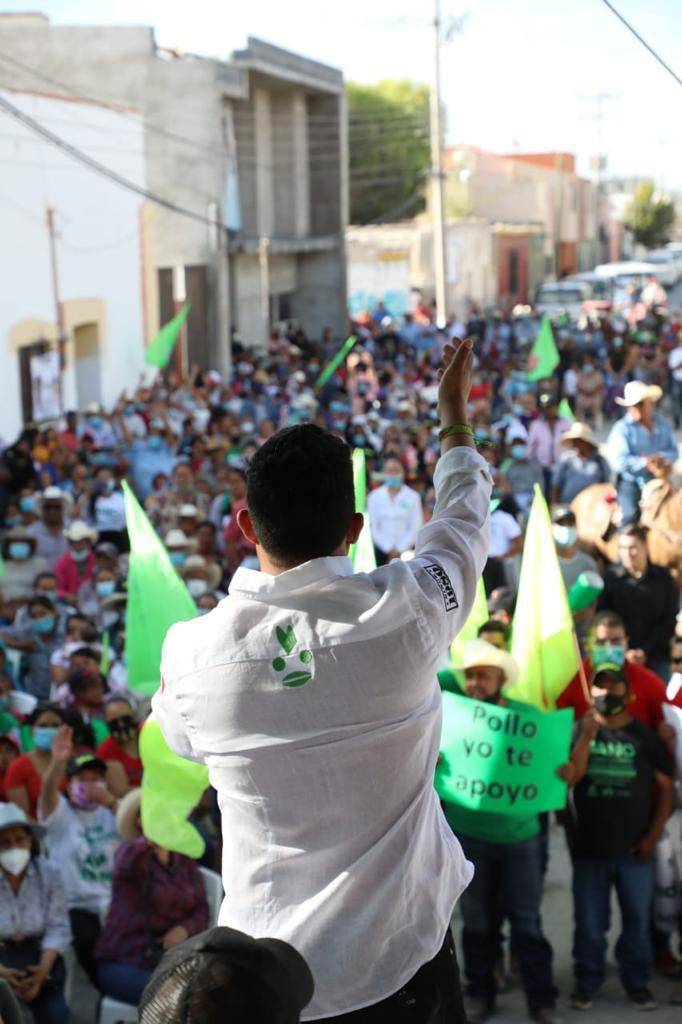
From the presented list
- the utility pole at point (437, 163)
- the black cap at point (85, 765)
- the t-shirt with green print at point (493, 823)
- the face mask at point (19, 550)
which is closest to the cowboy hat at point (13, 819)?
the black cap at point (85, 765)

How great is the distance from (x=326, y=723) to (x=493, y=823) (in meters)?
3.40

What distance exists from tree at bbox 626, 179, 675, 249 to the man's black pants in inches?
3205

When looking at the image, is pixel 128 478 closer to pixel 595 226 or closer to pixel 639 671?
pixel 639 671

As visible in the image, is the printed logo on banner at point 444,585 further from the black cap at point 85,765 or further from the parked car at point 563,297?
the parked car at point 563,297

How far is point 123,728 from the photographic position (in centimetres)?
652

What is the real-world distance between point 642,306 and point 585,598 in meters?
25.7

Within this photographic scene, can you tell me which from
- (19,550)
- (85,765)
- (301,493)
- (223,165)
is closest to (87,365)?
(223,165)

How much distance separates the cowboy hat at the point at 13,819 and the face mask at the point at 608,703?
2.24 metres

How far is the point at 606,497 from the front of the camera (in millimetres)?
9172

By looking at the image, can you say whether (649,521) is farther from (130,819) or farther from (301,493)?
(301,493)

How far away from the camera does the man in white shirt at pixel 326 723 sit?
6.65 feet

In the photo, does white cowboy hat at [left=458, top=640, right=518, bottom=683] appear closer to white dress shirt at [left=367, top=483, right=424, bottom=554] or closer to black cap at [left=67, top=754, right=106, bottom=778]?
black cap at [left=67, top=754, right=106, bottom=778]

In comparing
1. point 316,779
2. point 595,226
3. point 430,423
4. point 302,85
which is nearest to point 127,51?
point 302,85

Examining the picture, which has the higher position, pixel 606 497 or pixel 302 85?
pixel 302 85
